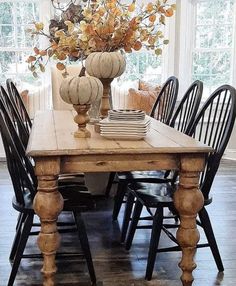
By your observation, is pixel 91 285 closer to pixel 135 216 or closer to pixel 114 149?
pixel 135 216

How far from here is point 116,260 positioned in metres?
2.56

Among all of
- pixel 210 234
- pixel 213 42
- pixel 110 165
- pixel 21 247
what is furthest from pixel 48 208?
pixel 213 42

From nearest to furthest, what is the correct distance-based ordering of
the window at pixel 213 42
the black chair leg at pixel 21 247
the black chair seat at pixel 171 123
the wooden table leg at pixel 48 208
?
the wooden table leg at pixel 48 208, the black chair leg at pixel 21 247, the black chair seat at pixel 171 123, the window at pixel 213 42

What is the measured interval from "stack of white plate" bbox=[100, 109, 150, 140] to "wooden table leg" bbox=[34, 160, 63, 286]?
35 cm

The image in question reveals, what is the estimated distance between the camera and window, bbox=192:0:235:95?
211 inches

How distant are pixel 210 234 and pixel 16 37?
12.6 ft

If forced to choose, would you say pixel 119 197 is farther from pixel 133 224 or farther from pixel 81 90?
pixel 81 90

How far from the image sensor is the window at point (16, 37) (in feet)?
17.2

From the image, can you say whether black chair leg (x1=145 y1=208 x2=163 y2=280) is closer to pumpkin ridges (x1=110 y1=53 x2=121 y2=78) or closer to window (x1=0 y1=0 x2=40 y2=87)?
pumpkin ridges (x1=110 y1=53 x2=121 y2=78)

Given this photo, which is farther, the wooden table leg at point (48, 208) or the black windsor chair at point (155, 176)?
the black windsor chair at point (155, 176)

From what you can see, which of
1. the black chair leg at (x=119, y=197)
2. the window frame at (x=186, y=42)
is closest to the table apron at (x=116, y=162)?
the black chair leg at (x=119, y=197)

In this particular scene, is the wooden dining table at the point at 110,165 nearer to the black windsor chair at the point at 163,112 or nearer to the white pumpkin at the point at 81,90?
the white pumpkin at the point at 81,90

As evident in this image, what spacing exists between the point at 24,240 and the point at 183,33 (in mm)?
3841

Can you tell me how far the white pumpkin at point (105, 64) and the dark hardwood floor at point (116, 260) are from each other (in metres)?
1.08
